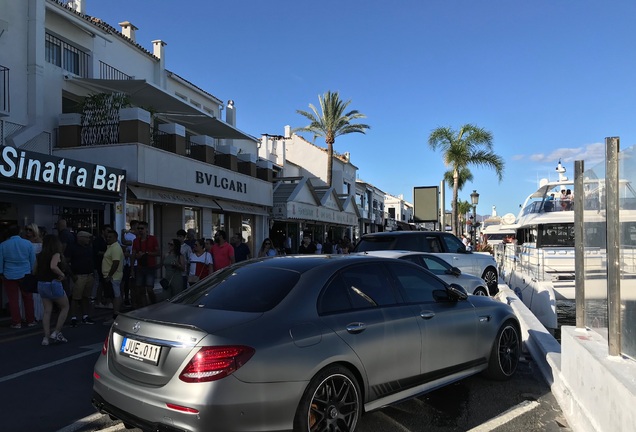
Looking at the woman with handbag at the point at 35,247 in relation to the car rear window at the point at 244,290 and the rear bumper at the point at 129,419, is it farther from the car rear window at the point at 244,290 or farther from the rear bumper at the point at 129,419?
the rear bumper at the point at 129,419

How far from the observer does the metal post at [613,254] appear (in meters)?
3.69

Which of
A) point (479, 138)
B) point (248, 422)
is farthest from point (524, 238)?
point (248, 422)

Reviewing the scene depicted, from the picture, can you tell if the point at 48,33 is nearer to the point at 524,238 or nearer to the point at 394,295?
the point at 394,295

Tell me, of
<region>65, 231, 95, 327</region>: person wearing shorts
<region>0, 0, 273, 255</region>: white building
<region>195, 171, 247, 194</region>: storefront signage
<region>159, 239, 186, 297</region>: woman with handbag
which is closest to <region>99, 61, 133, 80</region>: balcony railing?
<region>0, 0, 273, 255</region>: white building

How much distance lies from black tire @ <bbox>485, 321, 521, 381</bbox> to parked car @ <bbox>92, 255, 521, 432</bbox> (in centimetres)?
45

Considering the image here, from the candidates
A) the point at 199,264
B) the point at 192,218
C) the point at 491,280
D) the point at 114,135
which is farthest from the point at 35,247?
the point at 491,280

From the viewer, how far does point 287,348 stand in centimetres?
337

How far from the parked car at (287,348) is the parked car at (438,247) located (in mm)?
5234

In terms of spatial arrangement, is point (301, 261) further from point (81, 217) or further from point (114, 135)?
point (114, 135)

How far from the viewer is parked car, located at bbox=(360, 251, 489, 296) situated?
8609 mm

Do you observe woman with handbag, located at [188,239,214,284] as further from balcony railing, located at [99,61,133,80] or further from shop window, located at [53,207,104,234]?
balcony railing, located at [99,61,133,80]

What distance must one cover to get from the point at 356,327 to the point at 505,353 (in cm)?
258

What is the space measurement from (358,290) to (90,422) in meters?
2.67

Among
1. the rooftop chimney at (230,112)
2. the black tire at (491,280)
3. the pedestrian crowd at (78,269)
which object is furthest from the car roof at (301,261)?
the rooftop chimney at (230,112)
